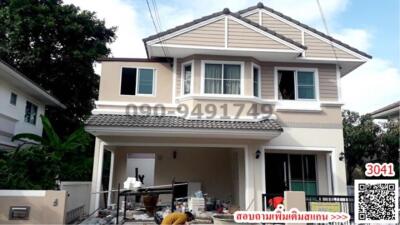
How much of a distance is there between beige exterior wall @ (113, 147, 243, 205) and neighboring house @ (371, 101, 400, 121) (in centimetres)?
1055

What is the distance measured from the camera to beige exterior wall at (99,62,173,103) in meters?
13.5

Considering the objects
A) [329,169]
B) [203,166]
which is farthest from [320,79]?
[203,166]

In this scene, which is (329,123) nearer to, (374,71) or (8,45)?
(374,71)

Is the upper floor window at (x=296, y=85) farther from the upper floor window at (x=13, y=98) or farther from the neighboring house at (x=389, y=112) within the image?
the upper floor window at (x=13, y=98)

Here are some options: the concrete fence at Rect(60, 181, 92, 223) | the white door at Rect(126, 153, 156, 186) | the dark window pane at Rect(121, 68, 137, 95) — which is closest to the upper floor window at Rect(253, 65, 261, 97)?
the dark window pane at Rect(121, 68, 137, 95)

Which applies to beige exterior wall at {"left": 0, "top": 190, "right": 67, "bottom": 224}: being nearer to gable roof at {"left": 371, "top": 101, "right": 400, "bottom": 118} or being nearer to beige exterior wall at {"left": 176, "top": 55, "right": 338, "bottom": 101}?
beige exterior wall at {"left": 176, "top": 55, "right": 338, "bottom": 101}

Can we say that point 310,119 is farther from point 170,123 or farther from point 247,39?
point 170,123

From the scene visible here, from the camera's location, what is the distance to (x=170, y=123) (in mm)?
11922

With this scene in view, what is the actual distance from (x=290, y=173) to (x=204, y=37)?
21.1 ft

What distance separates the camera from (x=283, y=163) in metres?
14.0

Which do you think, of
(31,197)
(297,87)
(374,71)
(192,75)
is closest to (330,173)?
(297,87)

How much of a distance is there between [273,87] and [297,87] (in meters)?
1.02

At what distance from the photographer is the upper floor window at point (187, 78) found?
13469 millimetres

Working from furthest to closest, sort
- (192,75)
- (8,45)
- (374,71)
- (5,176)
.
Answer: (8,45), (374,71), (192,75), (5,176)
